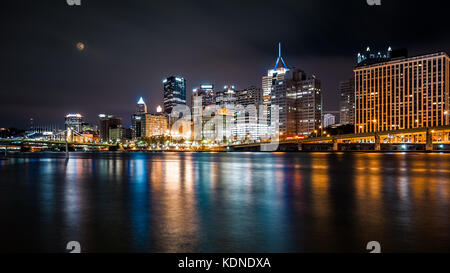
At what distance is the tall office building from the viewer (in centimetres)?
17425

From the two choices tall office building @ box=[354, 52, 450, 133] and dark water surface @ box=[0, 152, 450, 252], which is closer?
dark water surface @ box=[0, 152, 450, 252]

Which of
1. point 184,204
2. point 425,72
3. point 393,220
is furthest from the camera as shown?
point 425,72

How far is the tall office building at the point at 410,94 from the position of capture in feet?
572

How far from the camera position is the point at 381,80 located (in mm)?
196875

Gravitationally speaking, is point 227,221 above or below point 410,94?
below

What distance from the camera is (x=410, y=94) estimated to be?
186 m

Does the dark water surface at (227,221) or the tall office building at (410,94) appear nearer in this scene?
the dark water surface at (227,221)

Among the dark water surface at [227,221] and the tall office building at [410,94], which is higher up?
the tall office building at [410,94]

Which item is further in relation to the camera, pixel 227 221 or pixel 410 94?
pixel 410 94

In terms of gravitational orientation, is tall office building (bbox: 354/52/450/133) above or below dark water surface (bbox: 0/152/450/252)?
above
